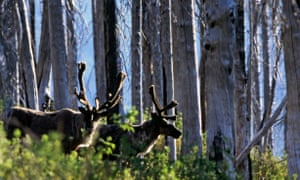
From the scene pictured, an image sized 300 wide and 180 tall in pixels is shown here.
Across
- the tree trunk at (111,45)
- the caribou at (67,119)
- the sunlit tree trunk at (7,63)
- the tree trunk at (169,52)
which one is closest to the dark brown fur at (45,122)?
the caribou at (67,119)

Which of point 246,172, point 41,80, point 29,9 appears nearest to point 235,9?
point 246,172

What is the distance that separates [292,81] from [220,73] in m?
1.05

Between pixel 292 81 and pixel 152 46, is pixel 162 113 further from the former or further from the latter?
pixel 152 46

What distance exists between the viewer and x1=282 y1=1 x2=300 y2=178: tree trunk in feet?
27.7

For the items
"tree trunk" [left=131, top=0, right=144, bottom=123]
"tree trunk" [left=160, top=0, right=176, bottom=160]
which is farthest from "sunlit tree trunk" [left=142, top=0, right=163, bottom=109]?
"tree trunk" [left=160, top=0, right=176, bottom=160]

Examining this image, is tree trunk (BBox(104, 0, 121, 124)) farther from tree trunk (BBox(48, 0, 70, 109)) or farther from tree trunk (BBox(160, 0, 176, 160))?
tree trunk (BBox(160, 0, 176, 160))

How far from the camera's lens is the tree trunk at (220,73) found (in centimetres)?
796

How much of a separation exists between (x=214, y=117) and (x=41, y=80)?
11445 millimetres

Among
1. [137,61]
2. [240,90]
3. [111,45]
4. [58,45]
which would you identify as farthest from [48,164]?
[137,61]

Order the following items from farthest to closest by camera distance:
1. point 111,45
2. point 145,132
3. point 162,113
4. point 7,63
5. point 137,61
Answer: point 7,63, point 137,61, point 111,45, point 162,113, point 145,132

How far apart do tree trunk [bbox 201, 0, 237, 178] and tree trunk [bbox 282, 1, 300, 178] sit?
0.80 m

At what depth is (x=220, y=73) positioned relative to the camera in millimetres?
8008

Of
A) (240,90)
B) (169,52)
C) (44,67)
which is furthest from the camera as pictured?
(44,67)

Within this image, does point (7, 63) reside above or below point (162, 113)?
above
